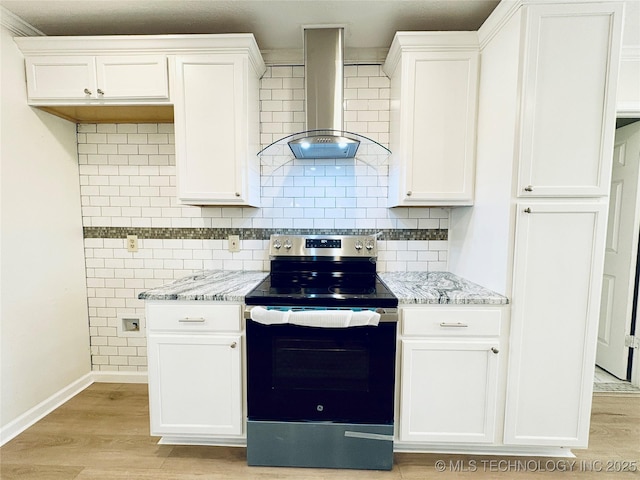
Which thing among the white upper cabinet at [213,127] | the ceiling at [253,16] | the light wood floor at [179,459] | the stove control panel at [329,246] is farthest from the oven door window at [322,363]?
the ceiling at [253,16]

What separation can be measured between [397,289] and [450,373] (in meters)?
0.49

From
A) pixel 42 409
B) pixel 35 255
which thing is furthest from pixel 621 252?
pixel 42 409

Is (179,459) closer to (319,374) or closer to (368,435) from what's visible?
(319,374)

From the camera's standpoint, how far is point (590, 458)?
1.61 meters

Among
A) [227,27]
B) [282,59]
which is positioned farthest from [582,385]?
[227,27]

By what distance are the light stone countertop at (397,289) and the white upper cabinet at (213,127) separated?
19.5 inches

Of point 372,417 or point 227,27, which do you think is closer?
point 372,417

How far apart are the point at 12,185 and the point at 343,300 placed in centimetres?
202

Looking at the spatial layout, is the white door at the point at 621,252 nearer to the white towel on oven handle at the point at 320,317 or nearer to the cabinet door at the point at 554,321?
the cabinet door at the point at 554,321

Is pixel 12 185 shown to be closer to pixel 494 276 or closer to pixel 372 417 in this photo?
→ pixel 372 417

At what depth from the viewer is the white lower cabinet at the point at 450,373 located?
58.7 inches

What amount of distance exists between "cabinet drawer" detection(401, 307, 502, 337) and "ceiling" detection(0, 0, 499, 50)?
5.49ft

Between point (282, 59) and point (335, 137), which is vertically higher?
point (282, 59)

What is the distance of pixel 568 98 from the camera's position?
136 cm
